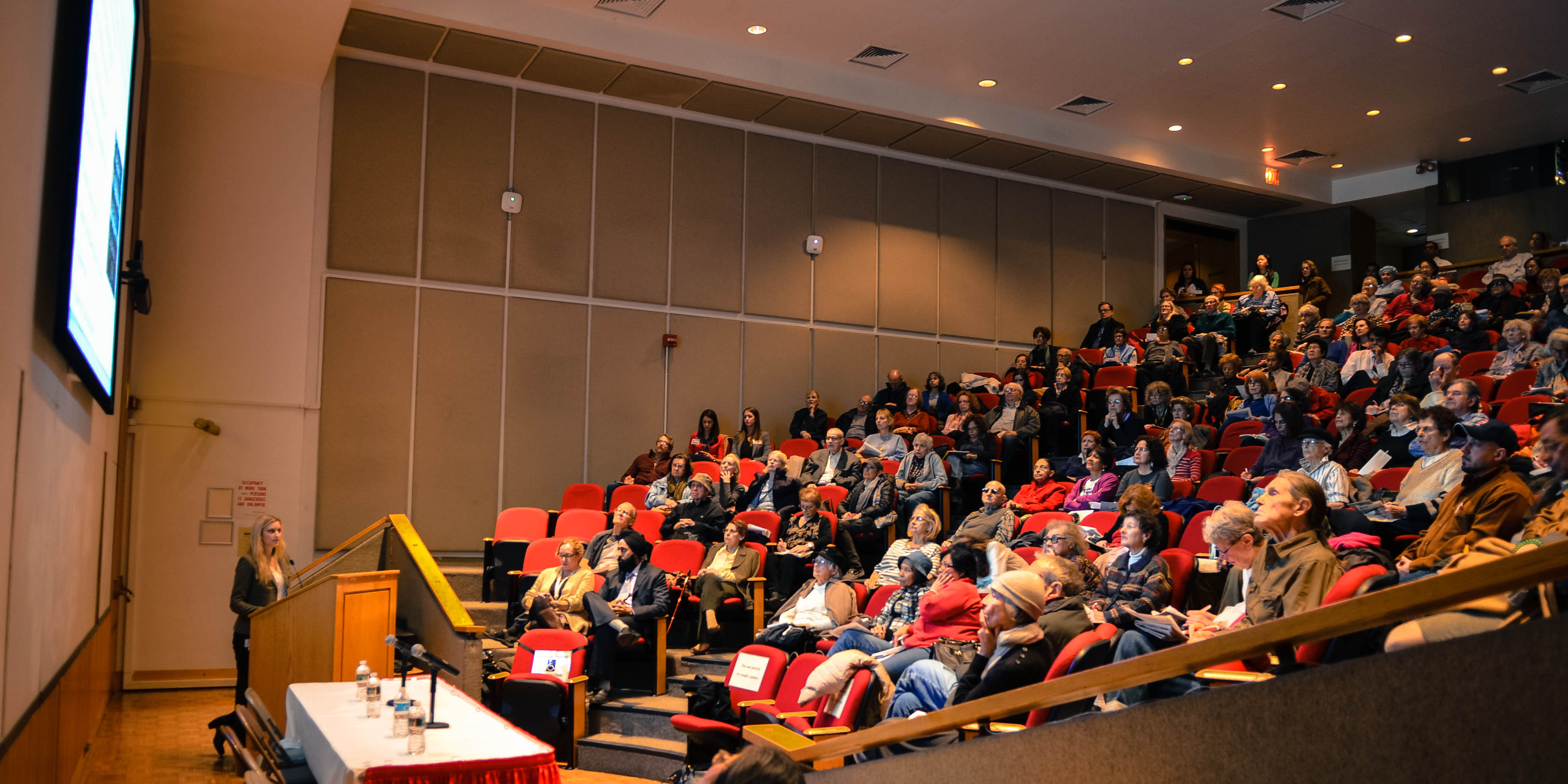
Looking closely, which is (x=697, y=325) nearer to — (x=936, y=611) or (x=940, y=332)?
(x=940, y=332)

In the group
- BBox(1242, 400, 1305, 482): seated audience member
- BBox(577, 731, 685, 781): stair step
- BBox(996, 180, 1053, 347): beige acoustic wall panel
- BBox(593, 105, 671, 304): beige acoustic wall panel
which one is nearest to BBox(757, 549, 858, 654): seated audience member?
BBox(577, 731, 685, 781): stair step

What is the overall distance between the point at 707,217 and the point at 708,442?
6.77 ft

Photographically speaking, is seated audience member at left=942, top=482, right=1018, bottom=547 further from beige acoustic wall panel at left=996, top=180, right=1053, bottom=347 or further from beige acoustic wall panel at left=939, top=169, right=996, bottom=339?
beige acoustic wall panel at left=996, top=180, right=1053, bottom=347

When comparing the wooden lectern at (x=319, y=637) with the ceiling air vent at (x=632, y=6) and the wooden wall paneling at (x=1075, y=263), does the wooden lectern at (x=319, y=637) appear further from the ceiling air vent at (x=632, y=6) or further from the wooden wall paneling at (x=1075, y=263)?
the wooden wall paneling at (x=1075, y=263)

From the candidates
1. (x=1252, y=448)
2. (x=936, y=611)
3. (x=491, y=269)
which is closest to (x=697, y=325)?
(x=491, y=269)

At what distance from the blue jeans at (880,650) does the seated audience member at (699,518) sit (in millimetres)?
2058

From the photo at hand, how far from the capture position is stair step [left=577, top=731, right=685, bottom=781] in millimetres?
4902

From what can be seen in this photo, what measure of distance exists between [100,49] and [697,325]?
620cm

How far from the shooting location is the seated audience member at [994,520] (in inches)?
237

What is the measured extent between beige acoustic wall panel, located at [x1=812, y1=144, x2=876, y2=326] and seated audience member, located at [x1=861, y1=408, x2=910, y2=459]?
1728 mm

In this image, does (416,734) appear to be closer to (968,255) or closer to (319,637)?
(319,637)

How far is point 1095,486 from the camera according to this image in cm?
646

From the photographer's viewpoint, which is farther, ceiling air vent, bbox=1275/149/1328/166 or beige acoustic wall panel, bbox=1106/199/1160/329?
beige acoustic wall panel, bbox=1106/199/1160/329

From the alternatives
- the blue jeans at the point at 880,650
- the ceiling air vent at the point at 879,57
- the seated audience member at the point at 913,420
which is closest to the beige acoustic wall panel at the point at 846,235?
the seated audience member at the point at 913,420
